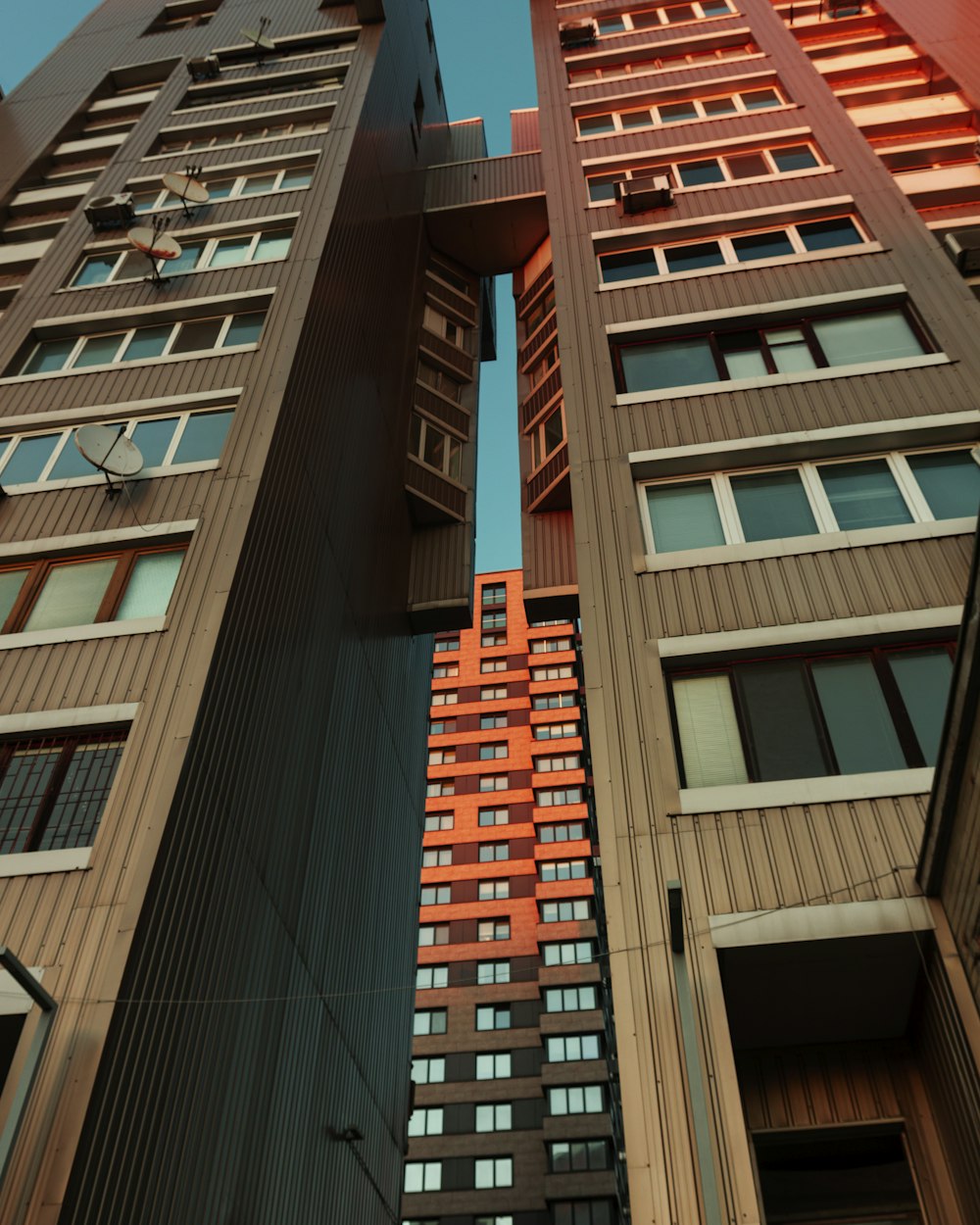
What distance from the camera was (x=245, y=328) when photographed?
21.7 meters

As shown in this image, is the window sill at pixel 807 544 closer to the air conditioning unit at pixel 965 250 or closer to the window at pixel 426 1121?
the air conditioning unit at pixel 965 250

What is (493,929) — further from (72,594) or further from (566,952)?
(72,594)

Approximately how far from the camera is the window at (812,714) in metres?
12.2

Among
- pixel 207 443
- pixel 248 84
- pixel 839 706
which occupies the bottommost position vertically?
pixel 839 706

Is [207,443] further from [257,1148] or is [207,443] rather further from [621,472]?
[257,1148]

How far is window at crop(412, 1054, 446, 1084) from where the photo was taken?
52.1 meters

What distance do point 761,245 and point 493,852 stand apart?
147 feet

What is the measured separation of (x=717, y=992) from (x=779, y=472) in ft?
29.5

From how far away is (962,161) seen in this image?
88.9ft

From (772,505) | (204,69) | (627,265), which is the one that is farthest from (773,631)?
(204,69)

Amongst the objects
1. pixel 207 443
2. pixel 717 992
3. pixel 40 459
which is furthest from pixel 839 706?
pixel 40 459

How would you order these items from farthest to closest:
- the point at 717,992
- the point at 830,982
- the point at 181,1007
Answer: the point at 181,1007 < the point at 830,982 < the point at 717,992

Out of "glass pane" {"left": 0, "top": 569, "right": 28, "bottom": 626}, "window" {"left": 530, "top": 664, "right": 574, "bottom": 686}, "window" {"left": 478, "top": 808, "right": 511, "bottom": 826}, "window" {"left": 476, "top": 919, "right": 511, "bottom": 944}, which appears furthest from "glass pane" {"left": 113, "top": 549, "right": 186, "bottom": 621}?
"window" {"left": 530, "top": 664, "right": 574, "bottom": 686}

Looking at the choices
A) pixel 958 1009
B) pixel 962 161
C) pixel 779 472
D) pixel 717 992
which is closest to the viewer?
pixel 958 1009
